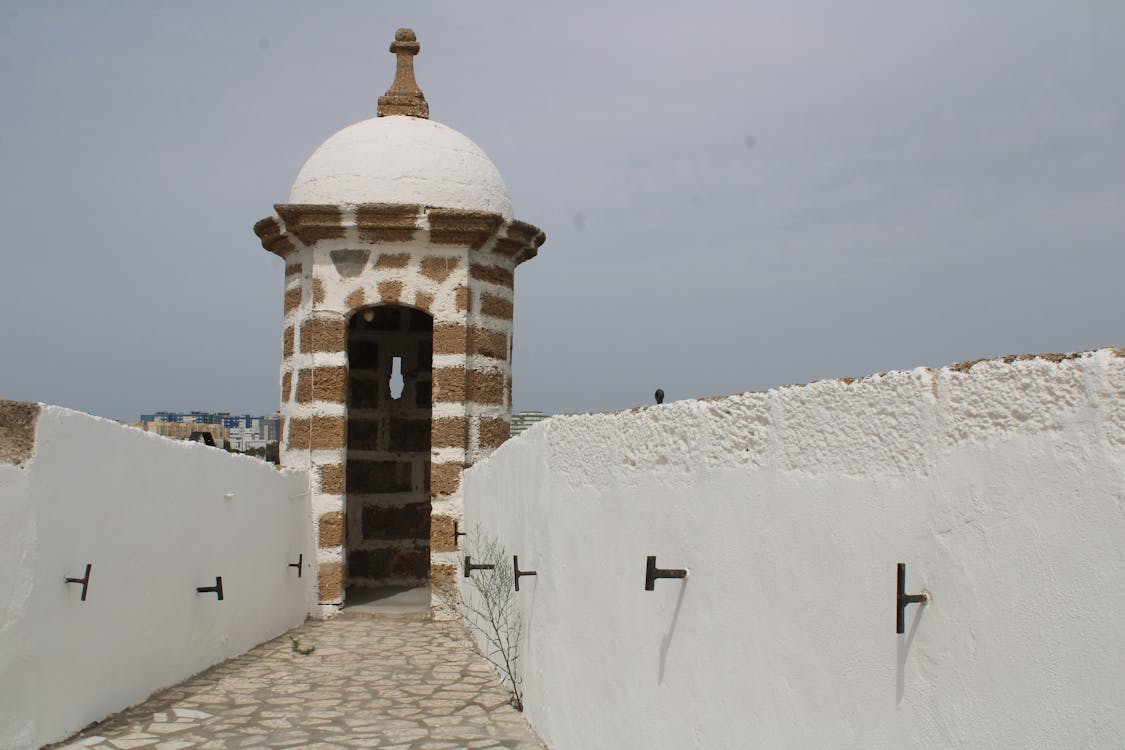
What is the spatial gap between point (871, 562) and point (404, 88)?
8.78 m

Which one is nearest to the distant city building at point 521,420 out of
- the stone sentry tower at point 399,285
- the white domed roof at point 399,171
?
the stone sentry tower at point 399,285

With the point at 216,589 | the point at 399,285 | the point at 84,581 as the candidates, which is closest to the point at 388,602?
the point at 399,285

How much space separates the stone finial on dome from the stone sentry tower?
9.8 inches

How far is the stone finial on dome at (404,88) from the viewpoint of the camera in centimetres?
1006

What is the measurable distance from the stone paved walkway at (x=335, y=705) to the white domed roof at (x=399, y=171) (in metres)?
3.84

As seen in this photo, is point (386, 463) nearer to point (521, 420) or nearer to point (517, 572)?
point (521, 420)

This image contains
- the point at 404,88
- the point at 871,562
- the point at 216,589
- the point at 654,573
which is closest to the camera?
the point at 871,562

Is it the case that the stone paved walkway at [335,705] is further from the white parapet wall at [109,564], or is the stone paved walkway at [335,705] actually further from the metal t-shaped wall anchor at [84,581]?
the metal t-shaped wall anchor at [84,581]

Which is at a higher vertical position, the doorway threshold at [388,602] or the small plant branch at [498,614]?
the small plant branch at [498,614]

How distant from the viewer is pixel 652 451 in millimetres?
3496

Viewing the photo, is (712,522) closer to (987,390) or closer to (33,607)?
(987,390)

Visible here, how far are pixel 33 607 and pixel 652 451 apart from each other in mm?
2921

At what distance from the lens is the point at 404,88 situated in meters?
10.1

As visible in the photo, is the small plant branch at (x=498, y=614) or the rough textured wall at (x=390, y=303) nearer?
the small plant branch at (x=498, y=614)
